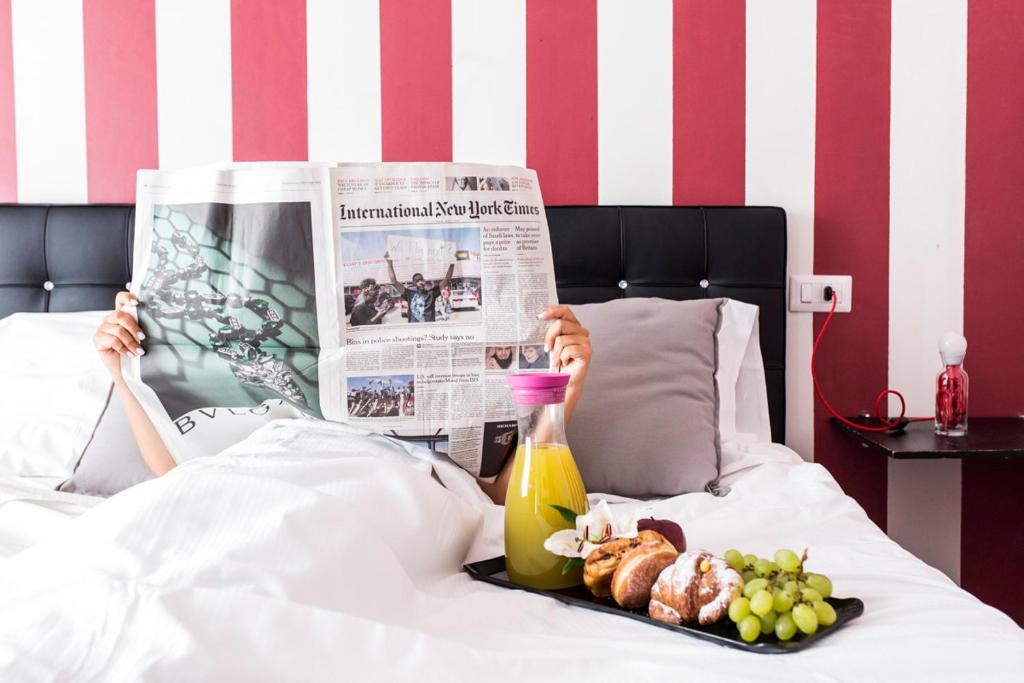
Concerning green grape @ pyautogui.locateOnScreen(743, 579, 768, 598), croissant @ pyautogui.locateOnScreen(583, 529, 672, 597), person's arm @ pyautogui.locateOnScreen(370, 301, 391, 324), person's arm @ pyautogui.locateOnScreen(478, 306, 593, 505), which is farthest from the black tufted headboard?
green grape @ pyautogui.locateOnScreen(743, 579, 768, 598)

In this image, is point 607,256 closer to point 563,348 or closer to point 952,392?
point 563,348

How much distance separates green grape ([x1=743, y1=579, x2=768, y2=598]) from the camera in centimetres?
69

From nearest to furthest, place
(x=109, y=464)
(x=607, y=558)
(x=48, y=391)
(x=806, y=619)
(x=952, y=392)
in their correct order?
(x=806, y=619)
(x=607, y=558)
(x=109, y=464)
(x=48, y=391)
(x=952, y=392)

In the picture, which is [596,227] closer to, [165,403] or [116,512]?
[165,403]

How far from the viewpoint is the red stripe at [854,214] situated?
1860mm

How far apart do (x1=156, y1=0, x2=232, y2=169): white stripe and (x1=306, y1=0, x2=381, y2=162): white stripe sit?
0.62ft

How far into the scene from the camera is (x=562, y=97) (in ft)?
6.10

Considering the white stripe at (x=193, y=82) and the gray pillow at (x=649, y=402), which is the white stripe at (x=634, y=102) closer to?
the gray pillow at (x=649, y=402)

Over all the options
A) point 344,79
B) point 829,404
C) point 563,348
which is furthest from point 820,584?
point 344,79

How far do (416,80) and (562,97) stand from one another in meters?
0.32

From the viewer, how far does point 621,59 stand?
1.86 m

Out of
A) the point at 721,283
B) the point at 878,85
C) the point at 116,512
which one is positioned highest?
the point at 878,85

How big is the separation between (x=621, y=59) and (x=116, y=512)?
1.50m

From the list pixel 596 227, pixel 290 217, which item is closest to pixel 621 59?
pixel 596 227
